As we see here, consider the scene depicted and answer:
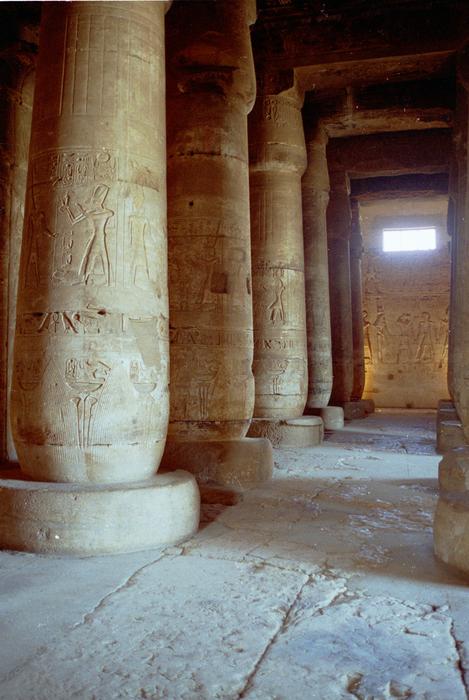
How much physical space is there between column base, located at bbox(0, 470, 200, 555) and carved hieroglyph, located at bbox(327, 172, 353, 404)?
9.96m

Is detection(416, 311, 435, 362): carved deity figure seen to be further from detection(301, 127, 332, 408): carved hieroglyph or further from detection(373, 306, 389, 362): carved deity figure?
detection(301, 127, 332, 408): carved hieroglyph

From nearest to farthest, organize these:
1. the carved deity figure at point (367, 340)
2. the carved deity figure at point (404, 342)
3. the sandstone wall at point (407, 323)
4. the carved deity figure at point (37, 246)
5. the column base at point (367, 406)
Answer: the carved deity figure at point (37, 246), the column base at point (367, 406), the sandstone wall at point (407, 323), the carved deity figure at point (404, 342), the carved deity figure at point (367, 340)

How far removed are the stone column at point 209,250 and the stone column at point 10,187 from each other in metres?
1.45

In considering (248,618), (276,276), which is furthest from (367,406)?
(248,618)

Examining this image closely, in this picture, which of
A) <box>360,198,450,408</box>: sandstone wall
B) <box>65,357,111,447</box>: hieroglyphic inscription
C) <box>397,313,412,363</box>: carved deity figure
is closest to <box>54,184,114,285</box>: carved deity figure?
<box>65,357,111,447</box>: hieroglyphic inscription

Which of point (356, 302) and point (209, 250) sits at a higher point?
point (356, 302)

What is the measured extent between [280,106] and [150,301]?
6296mm

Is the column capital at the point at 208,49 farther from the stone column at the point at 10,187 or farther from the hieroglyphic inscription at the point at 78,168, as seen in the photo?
the hieroglyphic inscription at the point at 78,168

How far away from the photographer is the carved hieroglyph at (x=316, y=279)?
11.1 m

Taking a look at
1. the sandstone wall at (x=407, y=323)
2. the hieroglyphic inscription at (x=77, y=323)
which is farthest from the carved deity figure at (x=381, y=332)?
the hieroglyphic inscription at (x=77, y=323)

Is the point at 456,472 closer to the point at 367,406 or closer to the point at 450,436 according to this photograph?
the point at 450,436

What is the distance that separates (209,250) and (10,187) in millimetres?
2007

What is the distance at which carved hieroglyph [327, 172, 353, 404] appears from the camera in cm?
1331

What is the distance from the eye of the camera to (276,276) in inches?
344
